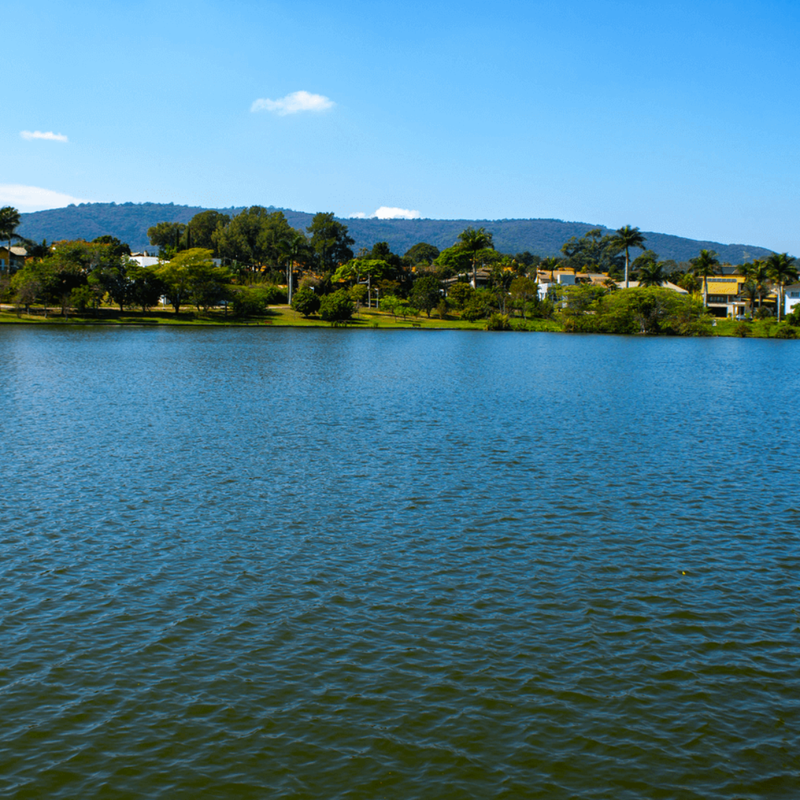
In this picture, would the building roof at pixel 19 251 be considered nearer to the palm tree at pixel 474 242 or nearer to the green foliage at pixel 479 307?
the palm tree at pixel 474 242

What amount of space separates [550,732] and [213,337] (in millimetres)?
99356

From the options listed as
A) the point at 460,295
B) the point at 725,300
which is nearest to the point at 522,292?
the point at 460,295

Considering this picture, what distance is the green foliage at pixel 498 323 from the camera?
151 m

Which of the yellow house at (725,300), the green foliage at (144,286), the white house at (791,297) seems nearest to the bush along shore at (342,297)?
the green foliage at (144,286)

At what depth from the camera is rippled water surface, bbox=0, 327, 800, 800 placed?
417 inches

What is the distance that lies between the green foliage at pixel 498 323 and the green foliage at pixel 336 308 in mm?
29330

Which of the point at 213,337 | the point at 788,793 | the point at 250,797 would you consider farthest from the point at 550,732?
the point at 213,337

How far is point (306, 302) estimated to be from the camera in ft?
483

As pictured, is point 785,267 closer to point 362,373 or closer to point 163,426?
point 362,373

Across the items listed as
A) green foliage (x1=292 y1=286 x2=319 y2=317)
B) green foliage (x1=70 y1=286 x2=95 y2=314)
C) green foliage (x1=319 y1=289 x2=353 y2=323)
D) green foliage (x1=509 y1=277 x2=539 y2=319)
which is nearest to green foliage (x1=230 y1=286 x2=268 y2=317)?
green foliage (x1=292 y1=286 x2=319 y2=317)

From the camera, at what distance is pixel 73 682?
40.7 feet

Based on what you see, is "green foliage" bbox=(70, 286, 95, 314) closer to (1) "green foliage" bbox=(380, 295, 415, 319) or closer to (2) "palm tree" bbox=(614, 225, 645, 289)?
(1) "green foliage" bbox=(380, 295, 415, 319)

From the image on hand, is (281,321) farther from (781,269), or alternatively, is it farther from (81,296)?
(781,269)

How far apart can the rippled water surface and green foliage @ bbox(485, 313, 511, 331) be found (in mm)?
115668
